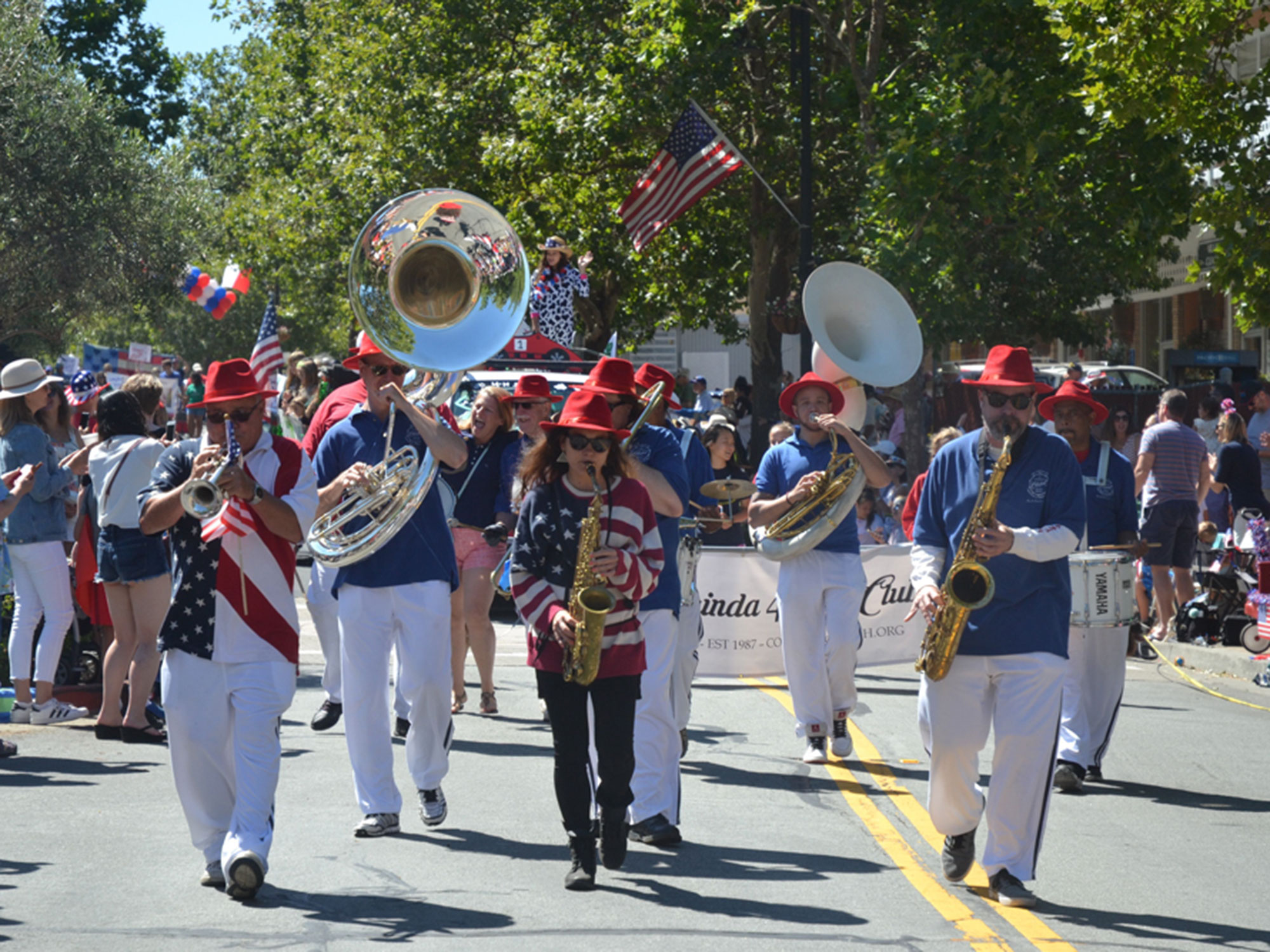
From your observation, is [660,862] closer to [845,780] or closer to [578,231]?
[845,780]

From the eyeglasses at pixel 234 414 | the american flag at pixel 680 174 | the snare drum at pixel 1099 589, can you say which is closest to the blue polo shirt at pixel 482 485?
the snare drum at pixel 1099 589

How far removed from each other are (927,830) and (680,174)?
15562 mm

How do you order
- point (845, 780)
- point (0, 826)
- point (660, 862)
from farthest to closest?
point (845, 780)
point (0, 826)
point (660, 862)

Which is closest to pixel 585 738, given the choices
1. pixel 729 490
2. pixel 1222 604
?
pixel 729 490

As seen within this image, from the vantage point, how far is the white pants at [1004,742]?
652cm

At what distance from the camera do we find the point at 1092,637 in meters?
9.15

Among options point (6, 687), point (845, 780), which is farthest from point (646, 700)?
point (6, 687)

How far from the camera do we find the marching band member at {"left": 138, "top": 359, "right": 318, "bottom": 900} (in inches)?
254

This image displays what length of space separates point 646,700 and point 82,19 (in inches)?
1774

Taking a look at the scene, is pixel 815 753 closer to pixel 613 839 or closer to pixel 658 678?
pixel 658 678

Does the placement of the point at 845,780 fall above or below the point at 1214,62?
below

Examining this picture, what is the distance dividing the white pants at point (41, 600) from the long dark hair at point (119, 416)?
1.19 metres

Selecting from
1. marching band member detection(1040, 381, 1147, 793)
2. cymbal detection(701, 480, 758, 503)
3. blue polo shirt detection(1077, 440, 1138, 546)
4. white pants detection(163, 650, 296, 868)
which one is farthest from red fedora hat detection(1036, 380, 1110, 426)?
white pants detection(163, 650, 296, 868)

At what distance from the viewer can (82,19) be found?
47688 millimetres
